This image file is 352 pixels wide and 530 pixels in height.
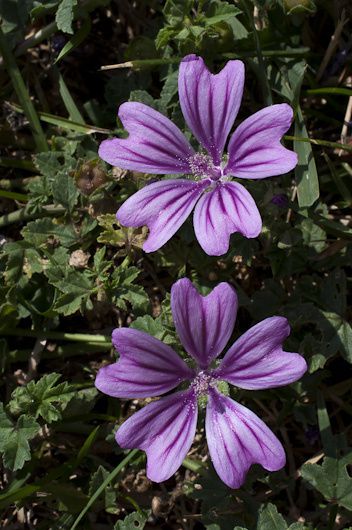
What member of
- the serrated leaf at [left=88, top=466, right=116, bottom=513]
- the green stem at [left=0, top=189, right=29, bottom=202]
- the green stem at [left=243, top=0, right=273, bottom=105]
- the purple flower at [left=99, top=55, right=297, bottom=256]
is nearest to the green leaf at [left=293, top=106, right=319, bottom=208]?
the green stem at [left=243, top=0, right=273, bottom=105]

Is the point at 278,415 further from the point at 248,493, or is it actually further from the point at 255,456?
the point at 255,456

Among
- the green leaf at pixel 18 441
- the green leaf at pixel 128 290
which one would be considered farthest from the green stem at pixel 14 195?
the green leaf at pixel 18 441

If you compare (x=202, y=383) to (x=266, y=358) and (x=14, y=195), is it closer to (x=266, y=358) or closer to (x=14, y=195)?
(x=266, y=358)

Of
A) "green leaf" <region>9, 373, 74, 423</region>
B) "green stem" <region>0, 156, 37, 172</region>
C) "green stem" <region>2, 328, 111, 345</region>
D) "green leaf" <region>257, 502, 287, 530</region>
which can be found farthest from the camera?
"green stem" <region>0, 156, 37, 172</region>

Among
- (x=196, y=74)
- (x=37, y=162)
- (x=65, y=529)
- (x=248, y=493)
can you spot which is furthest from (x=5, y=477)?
(x=196, y=74)

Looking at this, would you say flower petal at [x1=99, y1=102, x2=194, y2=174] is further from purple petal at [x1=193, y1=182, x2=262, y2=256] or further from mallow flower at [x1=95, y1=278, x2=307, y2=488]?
mallow flower at [x1=95, y1=278, x2=307, y2=488]

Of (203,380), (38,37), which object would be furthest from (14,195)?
(203,380)
